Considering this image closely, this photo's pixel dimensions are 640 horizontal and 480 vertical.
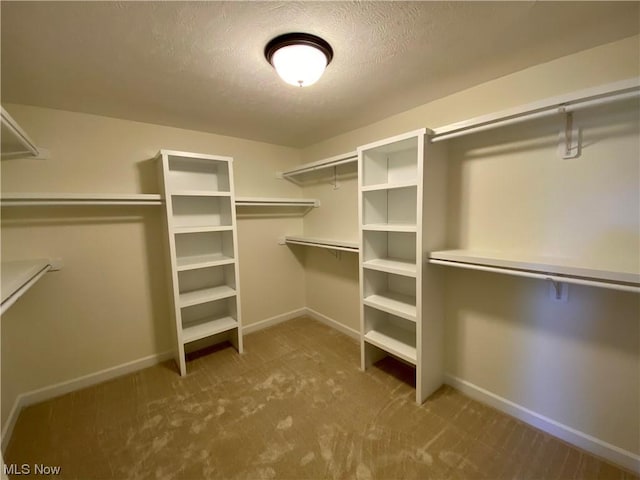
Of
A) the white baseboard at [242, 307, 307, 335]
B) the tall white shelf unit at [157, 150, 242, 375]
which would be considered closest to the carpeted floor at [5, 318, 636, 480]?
the tall white shelf unit at [157, 150, 242, 375]

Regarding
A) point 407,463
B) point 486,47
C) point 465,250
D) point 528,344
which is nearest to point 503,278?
point 465,250

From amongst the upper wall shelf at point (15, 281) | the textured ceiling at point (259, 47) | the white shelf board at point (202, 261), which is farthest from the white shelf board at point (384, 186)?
the upper wall shelf at point (15, 281)

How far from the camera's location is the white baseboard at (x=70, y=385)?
174 cm

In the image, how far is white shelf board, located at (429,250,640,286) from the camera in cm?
114

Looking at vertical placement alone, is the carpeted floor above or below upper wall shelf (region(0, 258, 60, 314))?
below

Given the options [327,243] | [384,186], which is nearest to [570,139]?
[384,186]

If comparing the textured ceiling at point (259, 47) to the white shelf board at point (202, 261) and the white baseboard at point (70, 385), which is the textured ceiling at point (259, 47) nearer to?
the white shelf board at point (202, 261)

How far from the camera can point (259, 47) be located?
1326 millimetres

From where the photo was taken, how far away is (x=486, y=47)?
4.48 feet

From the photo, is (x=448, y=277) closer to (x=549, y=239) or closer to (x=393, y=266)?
(x=393, y=266)

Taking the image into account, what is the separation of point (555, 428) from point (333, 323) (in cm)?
201

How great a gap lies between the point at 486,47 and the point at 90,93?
2.48 m

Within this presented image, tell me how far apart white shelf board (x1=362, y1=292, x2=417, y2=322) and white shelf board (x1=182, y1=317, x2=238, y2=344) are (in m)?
1.39

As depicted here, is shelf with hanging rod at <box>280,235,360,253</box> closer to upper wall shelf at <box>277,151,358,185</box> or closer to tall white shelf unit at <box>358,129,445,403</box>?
tall white shelf unit at <box>358,129,445,403</box>
